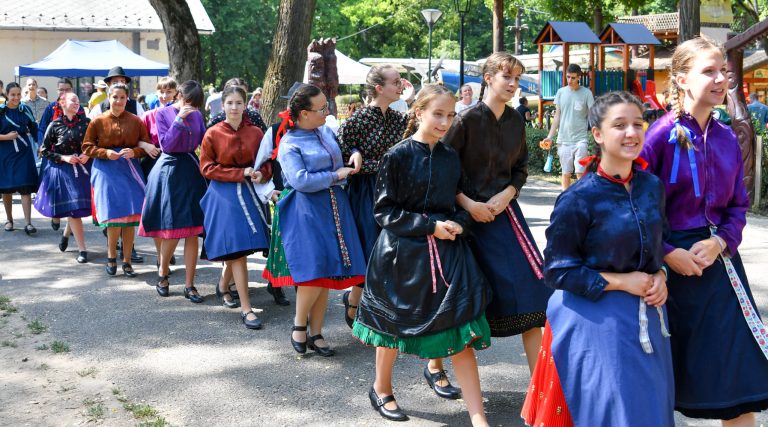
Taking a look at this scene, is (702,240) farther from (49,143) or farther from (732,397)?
(49,143)

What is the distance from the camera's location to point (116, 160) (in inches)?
350

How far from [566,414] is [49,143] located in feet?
25.5

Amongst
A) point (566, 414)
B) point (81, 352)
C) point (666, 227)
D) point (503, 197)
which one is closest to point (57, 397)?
point (81, 352)

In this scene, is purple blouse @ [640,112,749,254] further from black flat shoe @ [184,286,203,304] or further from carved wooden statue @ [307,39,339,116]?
carved wooden statue @ [307,39,339,116]

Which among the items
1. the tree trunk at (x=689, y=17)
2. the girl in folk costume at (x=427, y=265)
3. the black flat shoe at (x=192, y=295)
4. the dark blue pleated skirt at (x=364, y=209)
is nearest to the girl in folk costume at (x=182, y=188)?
the black flat shoe at (x=192, y=295)

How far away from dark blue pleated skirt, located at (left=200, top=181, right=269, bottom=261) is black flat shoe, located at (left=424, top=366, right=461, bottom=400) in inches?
85.3

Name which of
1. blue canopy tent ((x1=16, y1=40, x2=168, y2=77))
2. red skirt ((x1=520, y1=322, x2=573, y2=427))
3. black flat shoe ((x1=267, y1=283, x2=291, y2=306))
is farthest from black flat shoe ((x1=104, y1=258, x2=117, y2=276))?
blue canopy tent ((x1=16, y1=40, x2=168, y2=77))

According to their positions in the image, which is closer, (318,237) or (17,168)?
(318,237)

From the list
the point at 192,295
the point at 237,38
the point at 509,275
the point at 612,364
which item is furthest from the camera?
the point at 237,38

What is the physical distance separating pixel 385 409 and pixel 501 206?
1241 mm

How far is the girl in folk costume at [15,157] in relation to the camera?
12.0 m

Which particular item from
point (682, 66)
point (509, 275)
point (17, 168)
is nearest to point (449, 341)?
point (509, 275)

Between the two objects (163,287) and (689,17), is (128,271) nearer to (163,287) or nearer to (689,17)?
(163,287)

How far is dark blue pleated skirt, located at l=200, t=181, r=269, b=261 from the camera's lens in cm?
700
